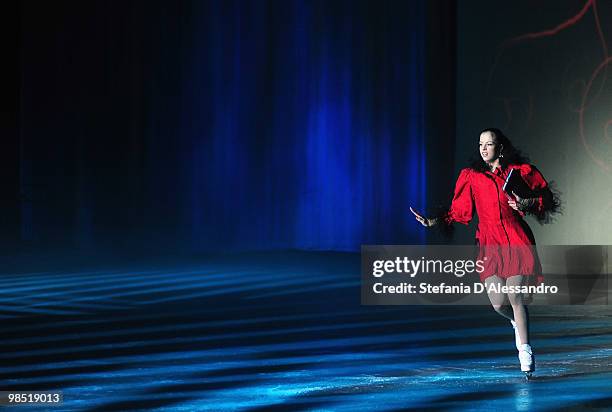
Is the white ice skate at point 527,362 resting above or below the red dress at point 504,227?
below

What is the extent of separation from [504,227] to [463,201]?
0.38 meters

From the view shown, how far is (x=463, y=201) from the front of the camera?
646 centimetres

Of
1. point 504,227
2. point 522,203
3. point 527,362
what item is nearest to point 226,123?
point 504,227

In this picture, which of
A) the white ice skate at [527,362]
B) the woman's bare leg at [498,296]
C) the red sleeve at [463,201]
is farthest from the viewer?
the red sleeve at [463,201]

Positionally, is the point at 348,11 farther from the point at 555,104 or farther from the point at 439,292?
the point at 439,292

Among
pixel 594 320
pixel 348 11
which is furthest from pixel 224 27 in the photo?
pixel 594 320

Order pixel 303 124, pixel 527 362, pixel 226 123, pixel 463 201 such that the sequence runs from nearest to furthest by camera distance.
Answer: pixel 527 362 < pixel 463 201 < pixel 303 124 < pixel 226 123

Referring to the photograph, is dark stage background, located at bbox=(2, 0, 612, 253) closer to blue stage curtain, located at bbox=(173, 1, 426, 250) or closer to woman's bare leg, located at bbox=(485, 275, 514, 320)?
→ blue stage curtain, located at bbox=(173, 1, 426, 250)

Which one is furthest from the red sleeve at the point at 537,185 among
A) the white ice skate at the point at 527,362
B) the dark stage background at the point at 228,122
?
the dark stage background at the point at 228,122

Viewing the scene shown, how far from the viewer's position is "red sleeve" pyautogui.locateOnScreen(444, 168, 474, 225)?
6414mm

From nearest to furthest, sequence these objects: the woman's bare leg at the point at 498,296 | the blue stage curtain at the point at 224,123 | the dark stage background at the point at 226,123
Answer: the woman's bare leg at the point at 498,296 < the dark stage background at the point at 226,123 < the blue stage curtain at the point at 224,123

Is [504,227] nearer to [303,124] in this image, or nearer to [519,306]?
[519,306]

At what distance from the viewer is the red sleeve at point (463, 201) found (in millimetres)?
6414

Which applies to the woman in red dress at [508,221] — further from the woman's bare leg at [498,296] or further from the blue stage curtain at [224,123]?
the blue stage curtain at [224,123]
